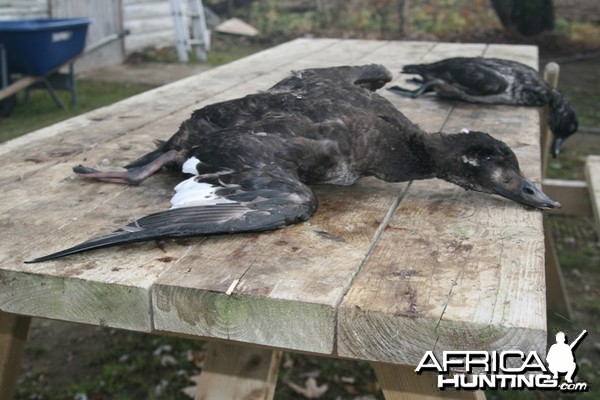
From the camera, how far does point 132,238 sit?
196 centimetres

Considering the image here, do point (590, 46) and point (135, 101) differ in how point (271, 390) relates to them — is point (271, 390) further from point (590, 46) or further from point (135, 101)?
point (590, 46)

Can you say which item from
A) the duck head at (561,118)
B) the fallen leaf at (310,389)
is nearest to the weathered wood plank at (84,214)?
the fallen leaf at (310,389)

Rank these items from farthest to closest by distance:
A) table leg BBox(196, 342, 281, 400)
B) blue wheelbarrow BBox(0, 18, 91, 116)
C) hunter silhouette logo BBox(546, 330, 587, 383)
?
blue wheelbarrow BBox(0, 18, 91, 116), table leg BBox(196, 342, 281, 400), hunter silhouette logo BBox(546, 330, 587, 383)

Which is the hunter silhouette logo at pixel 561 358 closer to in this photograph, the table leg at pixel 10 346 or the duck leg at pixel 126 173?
the duck leg at pixel 126 173

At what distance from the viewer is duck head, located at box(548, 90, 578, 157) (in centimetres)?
443

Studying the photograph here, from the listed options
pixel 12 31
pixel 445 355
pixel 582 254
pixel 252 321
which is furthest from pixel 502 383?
pixel 12 31

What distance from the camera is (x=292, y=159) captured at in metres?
2.44

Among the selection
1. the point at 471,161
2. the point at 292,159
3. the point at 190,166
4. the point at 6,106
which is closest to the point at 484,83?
the point at 471,161

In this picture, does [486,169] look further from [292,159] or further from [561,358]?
[561,358]

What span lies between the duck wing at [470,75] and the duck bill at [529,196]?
5.19ft

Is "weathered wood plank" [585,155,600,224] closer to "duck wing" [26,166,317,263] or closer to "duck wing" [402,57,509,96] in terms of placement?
"duck wing" [402,57,509,96]

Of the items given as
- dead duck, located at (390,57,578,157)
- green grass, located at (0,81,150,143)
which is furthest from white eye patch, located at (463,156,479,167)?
green grass, located at (0,81,150,143)

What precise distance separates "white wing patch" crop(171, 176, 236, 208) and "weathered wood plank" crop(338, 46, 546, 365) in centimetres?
48

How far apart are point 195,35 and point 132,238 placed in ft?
32.0
